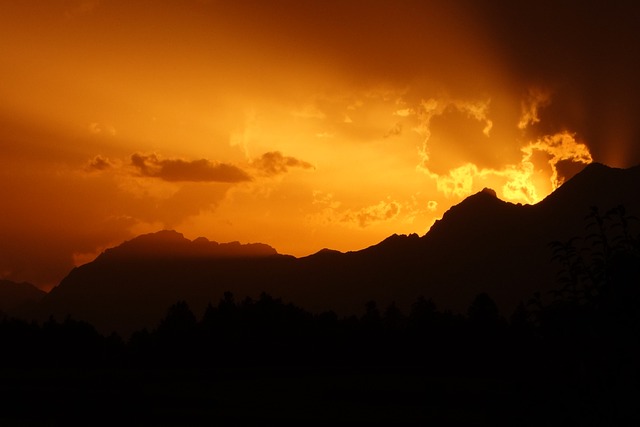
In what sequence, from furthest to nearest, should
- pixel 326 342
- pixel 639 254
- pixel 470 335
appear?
1. pixel 326 342
2. pixel 470 335
3. pixel 639 254

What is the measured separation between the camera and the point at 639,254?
14.1 m

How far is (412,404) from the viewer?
2281 inches

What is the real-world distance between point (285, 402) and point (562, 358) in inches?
1860

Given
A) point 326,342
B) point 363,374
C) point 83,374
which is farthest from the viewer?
point 326,342

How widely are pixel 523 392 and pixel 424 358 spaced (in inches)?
3227

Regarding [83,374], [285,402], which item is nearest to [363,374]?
[285,402]

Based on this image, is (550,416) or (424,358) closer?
(550,416)

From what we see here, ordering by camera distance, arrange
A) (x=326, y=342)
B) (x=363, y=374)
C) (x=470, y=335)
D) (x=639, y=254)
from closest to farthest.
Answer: (x=639, y=254)
(x=363, y=374)
(x=470, y=335)
(x=326, y=342)

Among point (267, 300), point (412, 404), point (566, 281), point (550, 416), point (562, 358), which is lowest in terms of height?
point (412, 404)

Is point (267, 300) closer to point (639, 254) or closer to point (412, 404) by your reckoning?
point (412, 404)

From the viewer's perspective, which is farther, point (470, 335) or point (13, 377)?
point (470, 335)

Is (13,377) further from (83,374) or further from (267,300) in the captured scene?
(267,300)

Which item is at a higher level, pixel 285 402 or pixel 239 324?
pixel 239 324

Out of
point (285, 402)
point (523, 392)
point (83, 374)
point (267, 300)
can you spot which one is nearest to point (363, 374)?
point (285, 402)
